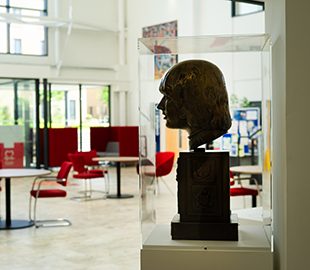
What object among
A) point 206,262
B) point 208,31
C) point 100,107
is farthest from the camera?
point 100,107

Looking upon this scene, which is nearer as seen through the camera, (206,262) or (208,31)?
(206,262)

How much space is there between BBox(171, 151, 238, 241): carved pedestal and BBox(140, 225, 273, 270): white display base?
0.07 metres

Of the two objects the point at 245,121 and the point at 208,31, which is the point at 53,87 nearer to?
the point at 208,31

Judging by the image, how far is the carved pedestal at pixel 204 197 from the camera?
279 centimetres

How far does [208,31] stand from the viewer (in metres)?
14.3

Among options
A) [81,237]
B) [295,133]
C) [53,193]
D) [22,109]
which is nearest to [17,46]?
[22,109]

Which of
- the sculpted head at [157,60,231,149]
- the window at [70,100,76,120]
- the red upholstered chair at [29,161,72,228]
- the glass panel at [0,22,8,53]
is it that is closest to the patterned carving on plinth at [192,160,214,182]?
the sculpted head at [157,60,231,149]

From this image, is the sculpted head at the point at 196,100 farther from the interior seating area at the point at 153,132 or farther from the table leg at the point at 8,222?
the table leg at the point at 8,222

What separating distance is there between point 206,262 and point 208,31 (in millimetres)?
12406

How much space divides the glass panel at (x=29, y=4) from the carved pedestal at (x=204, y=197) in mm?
14167

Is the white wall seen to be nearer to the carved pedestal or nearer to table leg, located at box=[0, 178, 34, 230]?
the carved pedestal

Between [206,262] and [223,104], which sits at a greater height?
[223,104]

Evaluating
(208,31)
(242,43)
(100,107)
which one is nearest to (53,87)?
(100,107)

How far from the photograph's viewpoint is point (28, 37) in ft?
50.4
